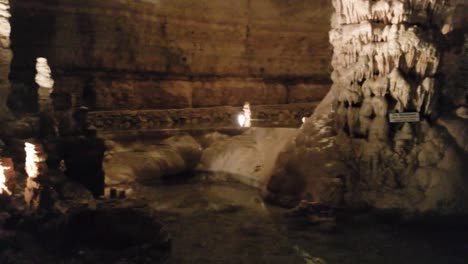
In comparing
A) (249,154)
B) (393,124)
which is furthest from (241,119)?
(393,124)

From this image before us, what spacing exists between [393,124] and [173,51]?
331 inches

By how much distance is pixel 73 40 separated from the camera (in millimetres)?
13195

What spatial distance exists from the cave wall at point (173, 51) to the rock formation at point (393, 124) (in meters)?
7.11

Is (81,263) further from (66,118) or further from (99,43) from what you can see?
(99,43)

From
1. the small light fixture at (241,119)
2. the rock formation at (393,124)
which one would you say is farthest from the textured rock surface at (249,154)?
the rock formation at (393,124)

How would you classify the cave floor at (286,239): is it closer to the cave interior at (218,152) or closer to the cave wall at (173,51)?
the cave interior at (218,152)

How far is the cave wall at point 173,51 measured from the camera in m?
12.9

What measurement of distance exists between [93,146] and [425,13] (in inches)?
252

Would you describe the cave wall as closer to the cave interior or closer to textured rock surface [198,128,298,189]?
the cave interior

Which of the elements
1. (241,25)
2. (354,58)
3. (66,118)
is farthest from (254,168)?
(241,25)

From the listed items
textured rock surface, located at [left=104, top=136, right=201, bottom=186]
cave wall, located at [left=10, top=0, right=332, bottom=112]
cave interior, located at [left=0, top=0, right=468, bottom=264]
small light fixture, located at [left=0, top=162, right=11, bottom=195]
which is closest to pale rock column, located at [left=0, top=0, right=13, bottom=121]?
cave interior, located at [left=0, top=0, right=468, bottom=264]

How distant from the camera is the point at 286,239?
7.58 meters

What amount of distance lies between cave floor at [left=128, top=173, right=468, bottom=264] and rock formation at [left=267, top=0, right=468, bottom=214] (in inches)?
22.5

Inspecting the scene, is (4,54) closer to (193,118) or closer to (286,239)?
(286,239)
